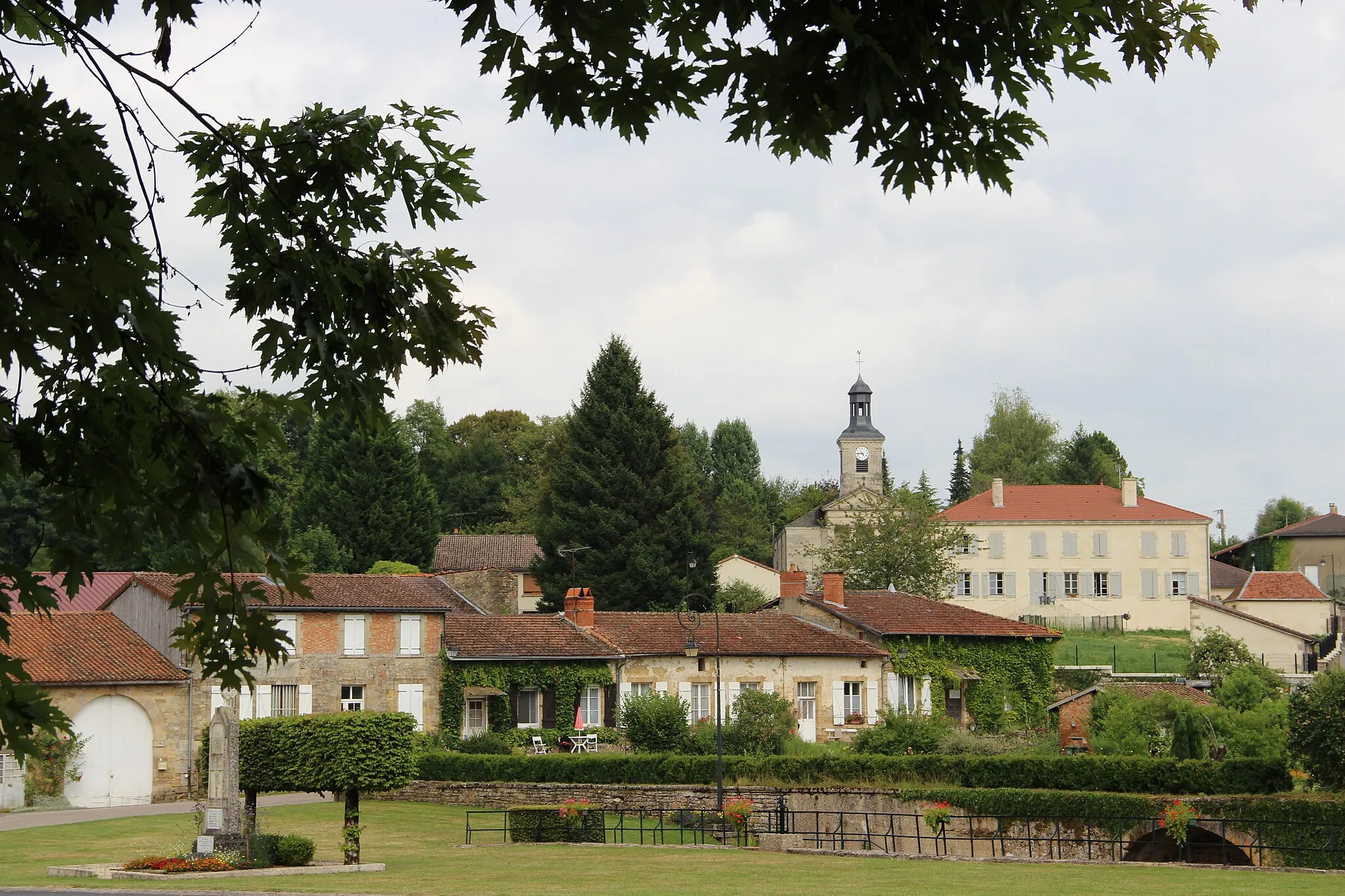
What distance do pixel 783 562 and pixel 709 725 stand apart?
48042 millimetres

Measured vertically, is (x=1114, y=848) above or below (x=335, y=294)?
below

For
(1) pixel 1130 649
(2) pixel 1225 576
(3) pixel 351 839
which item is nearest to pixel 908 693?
(1) pixel 1130 649

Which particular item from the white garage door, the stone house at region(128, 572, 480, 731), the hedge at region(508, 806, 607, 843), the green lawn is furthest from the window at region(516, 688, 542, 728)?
the green lawn

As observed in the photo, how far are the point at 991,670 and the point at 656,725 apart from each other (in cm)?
1287

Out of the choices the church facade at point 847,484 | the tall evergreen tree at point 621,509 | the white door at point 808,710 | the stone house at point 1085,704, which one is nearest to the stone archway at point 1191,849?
the stone house at point 1085,704

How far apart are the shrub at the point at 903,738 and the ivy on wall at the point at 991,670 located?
7.68m

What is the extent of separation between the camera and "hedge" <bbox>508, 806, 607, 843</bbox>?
31781 mm

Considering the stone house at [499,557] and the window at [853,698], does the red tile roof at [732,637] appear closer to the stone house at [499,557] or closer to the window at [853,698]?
the window at [853,698]

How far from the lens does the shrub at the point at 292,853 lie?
25.4 meters

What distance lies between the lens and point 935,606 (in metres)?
49.2

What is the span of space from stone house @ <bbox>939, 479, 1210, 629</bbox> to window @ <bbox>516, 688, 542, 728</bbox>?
34437 mm

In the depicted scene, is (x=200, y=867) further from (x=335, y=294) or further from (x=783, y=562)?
(x=783, y=562)

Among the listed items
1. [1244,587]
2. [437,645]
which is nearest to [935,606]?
[437,645]

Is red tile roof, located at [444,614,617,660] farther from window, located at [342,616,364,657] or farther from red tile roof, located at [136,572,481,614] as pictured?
window, located at [342,616,364,657]
